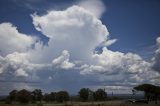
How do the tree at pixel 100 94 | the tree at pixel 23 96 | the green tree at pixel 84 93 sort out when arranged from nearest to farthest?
the tree at pixel 23 96 → the green tree at pixel 84 93 → the tree at pixel 100 94

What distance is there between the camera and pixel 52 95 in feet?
427

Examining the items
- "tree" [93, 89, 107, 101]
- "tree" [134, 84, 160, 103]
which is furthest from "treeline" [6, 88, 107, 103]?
"tree" [134, 84, 160, 103]

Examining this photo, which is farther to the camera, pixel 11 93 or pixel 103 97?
pixel 103 97

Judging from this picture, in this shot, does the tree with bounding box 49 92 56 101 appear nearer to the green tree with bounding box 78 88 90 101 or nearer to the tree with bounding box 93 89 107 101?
the green tree with bounding box 78 88 90 101

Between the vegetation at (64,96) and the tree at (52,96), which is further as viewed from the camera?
the tree at (52,96)

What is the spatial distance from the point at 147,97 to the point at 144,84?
525 cm

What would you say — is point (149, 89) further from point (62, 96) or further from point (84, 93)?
point (62, 96)

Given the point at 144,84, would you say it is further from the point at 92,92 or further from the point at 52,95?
the point at 52,95

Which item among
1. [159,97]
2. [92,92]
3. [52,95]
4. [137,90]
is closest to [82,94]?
[92,92]

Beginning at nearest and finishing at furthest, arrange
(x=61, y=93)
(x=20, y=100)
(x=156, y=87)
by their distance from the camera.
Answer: (x=20, y=100), (x=156, y=87), (x=61, y=93)

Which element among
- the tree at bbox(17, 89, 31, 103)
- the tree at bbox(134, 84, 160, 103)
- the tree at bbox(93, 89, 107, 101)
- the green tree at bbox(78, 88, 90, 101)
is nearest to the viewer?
the tree at bbox(17, 89, 31, 103)

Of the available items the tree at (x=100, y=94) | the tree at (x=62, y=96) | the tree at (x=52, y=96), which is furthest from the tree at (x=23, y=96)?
the tree at (x=100, y=94)

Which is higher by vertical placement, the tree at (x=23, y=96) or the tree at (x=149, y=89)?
the tree at (x=149, y=89)

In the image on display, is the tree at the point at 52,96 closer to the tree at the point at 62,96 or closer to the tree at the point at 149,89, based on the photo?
the tree at the point at 62,96
